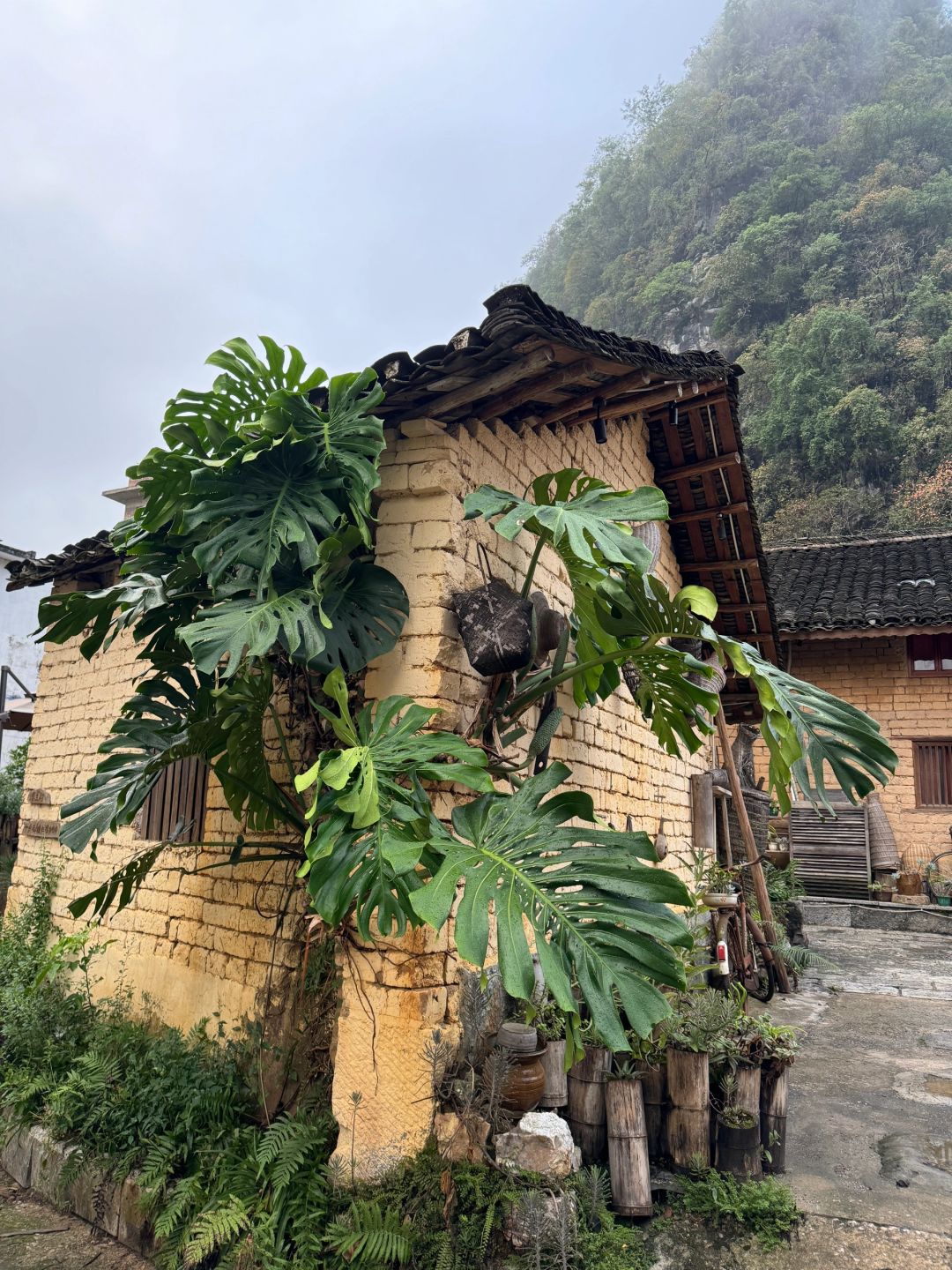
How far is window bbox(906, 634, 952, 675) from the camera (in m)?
12.9

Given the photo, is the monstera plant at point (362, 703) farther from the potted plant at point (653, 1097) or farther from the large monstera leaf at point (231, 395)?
the potted plant at point (653, 1097)

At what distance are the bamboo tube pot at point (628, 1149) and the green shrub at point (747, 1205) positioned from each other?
0.20 meters

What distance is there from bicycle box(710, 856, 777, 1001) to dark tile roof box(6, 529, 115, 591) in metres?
4.97

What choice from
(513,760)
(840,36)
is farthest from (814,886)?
(840,36)

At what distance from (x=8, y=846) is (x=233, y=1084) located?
30.5 ft

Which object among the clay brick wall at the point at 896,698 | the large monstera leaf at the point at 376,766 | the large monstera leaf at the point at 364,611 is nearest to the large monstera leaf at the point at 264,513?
the large monstera leaf at the point at 364,611

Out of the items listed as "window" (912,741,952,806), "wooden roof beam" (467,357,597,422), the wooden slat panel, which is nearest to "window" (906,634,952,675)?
"window" (912,741,952,806)

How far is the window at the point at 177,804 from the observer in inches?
193

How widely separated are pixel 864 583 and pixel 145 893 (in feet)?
40.4

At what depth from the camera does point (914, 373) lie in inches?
952

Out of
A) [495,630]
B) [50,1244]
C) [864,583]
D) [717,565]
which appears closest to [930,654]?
[864,583]

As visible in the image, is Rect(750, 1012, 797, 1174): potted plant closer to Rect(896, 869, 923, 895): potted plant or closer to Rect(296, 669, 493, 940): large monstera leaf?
Rect(296, 669, 493, 940): large monstera leaf

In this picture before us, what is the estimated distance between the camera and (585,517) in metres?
3.15

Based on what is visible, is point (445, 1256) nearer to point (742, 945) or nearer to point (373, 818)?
point (373, 818)
